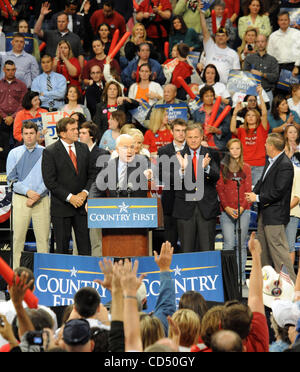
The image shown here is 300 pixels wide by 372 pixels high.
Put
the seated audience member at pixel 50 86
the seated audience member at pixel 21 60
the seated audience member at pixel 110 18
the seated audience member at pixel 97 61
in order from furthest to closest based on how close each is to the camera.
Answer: the seated audience member at pixel 110 18 → the seated audience member at pixel 21 60 → the seated audience member at pixel 97 61 → the seated audience member at pixel 50 86

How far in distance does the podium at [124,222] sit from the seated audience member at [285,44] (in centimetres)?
672

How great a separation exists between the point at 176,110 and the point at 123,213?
3.69 metres

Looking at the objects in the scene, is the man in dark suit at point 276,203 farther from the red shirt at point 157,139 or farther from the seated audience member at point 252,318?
the seated audience member at point 252,318

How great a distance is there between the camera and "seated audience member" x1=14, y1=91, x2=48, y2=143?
11.6 m

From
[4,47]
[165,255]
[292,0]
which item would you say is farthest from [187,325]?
[292,0]

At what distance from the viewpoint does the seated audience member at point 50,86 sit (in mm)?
12742

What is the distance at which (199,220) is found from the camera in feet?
31.3

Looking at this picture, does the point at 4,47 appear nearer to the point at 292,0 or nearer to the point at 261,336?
the point at 292,0

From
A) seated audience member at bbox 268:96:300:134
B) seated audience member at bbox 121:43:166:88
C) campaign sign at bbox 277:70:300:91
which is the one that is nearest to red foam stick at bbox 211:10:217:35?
campaign sign at bbox 277:70:300:91

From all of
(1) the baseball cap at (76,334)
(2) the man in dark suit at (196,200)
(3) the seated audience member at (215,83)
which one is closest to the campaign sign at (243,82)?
(3) the seated audience member at (215,83)

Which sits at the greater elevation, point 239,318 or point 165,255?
point 165,255

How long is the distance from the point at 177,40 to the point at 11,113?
141 inches

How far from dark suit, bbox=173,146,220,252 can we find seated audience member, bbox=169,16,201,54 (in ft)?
18.0

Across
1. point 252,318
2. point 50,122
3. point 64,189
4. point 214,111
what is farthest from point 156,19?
point 252,318
